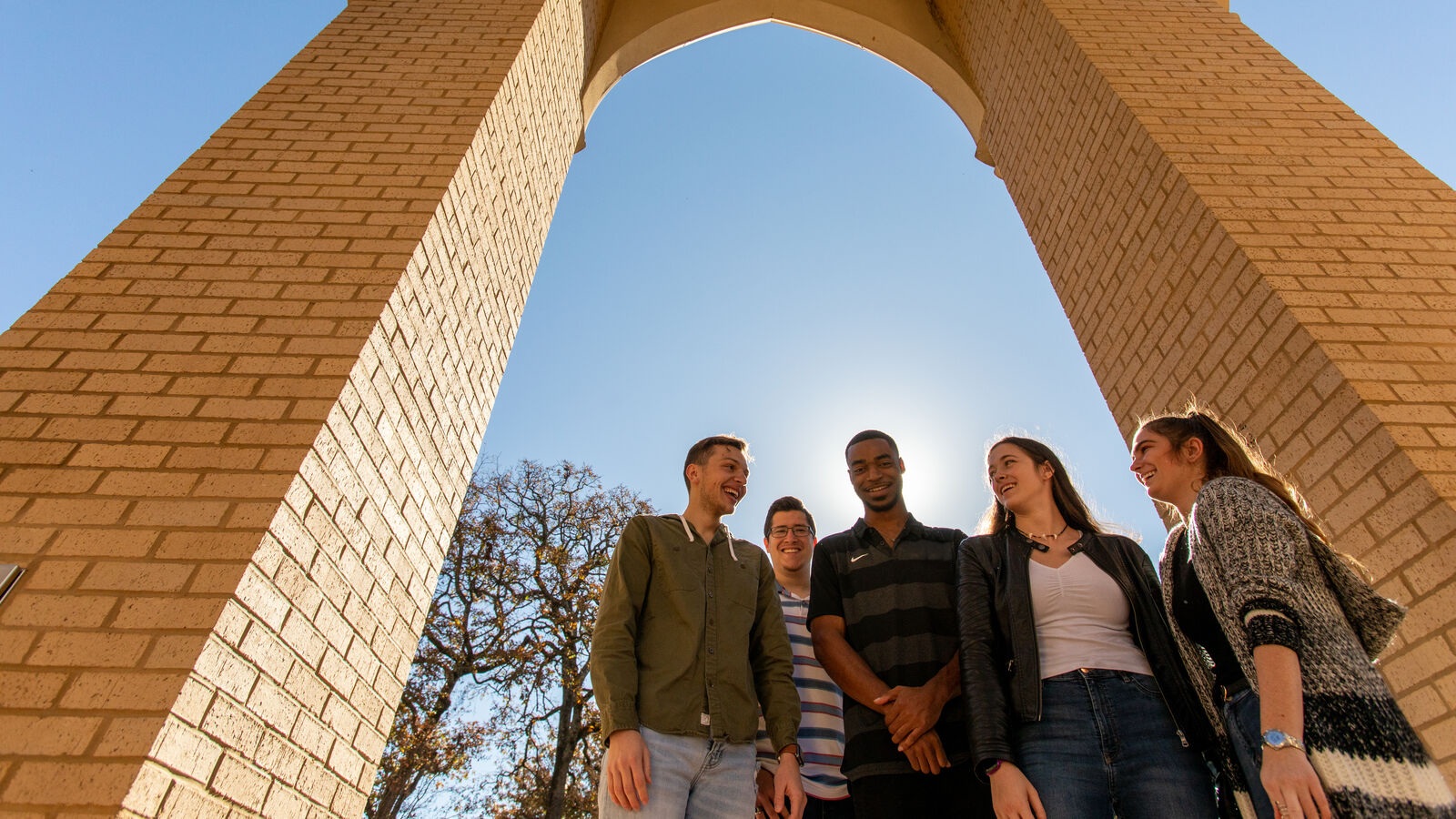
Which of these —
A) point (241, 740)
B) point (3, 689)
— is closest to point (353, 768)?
point (241, 740)

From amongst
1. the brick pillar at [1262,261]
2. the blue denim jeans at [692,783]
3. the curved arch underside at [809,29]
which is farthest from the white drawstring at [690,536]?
the curved arch underside at [809,29]

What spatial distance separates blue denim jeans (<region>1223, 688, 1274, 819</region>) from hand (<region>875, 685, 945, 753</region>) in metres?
0.70

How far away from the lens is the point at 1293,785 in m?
1.60

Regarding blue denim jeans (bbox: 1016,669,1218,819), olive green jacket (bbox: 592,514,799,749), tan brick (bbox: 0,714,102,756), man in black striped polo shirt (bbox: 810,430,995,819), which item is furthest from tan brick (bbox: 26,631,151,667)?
blue denim jeans (bbox: 1016,669,1218,819)

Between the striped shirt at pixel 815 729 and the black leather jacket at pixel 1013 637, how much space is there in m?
0.61

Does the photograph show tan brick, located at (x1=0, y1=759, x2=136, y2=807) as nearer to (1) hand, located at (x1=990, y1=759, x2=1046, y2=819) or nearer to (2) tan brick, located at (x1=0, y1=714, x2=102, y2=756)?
(2) tan brick, located at (x1=0, y1=714, x2=102, y2=756)

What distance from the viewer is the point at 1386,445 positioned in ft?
8.54

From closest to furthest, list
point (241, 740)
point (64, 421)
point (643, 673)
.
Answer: point (241, 740) → point (643, 673) → point (64, 421)

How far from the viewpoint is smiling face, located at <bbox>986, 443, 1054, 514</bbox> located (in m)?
2.50

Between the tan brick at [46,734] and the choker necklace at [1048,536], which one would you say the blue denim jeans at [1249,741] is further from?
the tan brick at [46,734]

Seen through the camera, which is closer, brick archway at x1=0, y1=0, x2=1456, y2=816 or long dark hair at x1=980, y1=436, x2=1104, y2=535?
brick archway at x1=0, y1=0, x2=1456, y2=816

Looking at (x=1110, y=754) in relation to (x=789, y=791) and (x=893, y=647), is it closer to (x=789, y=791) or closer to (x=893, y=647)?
(x=893, y=647)

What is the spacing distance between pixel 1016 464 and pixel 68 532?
114 inches

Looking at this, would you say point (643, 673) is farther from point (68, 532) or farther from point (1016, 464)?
point (68, 532)
